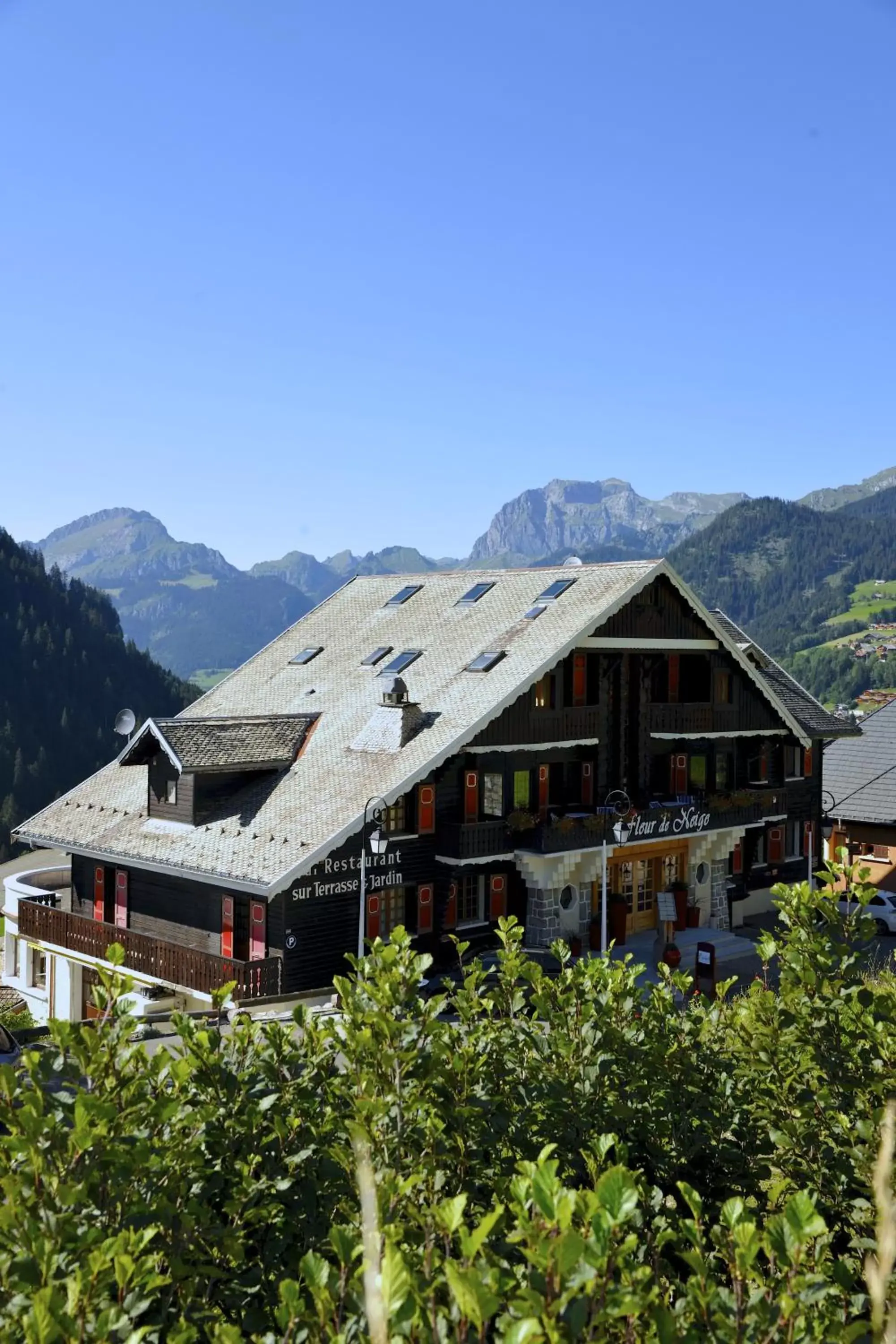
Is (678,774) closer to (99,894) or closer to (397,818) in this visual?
(397,818)

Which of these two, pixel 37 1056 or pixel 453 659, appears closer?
pixel 37 1056

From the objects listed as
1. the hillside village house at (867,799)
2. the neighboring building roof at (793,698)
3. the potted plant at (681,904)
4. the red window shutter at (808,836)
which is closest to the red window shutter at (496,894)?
the potted plant at (681,904)

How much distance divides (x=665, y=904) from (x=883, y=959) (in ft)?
21.2

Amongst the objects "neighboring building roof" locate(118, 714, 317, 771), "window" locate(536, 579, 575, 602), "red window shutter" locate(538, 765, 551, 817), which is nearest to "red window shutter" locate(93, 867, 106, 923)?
"neighboring building roof" locate(118, 714, 317, 771)

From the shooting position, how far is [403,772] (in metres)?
31.2

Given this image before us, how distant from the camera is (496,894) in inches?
1356

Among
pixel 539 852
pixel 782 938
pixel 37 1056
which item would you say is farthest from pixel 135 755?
Result: pixel 37 1056

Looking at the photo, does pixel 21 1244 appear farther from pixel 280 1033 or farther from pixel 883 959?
pixel 883 959

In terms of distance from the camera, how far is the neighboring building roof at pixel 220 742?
33.2 metres

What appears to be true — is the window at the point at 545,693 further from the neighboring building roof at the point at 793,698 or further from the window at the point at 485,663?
the neighboring building roof at the point at 793,698

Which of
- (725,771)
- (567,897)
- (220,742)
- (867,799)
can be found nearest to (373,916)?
(567,897)

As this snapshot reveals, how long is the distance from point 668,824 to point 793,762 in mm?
9258

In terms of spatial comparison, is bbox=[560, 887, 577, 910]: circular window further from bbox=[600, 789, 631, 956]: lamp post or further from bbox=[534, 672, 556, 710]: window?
bbox=[534, 672, 556, 710]: window

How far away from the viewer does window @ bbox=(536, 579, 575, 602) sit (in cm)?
3759
